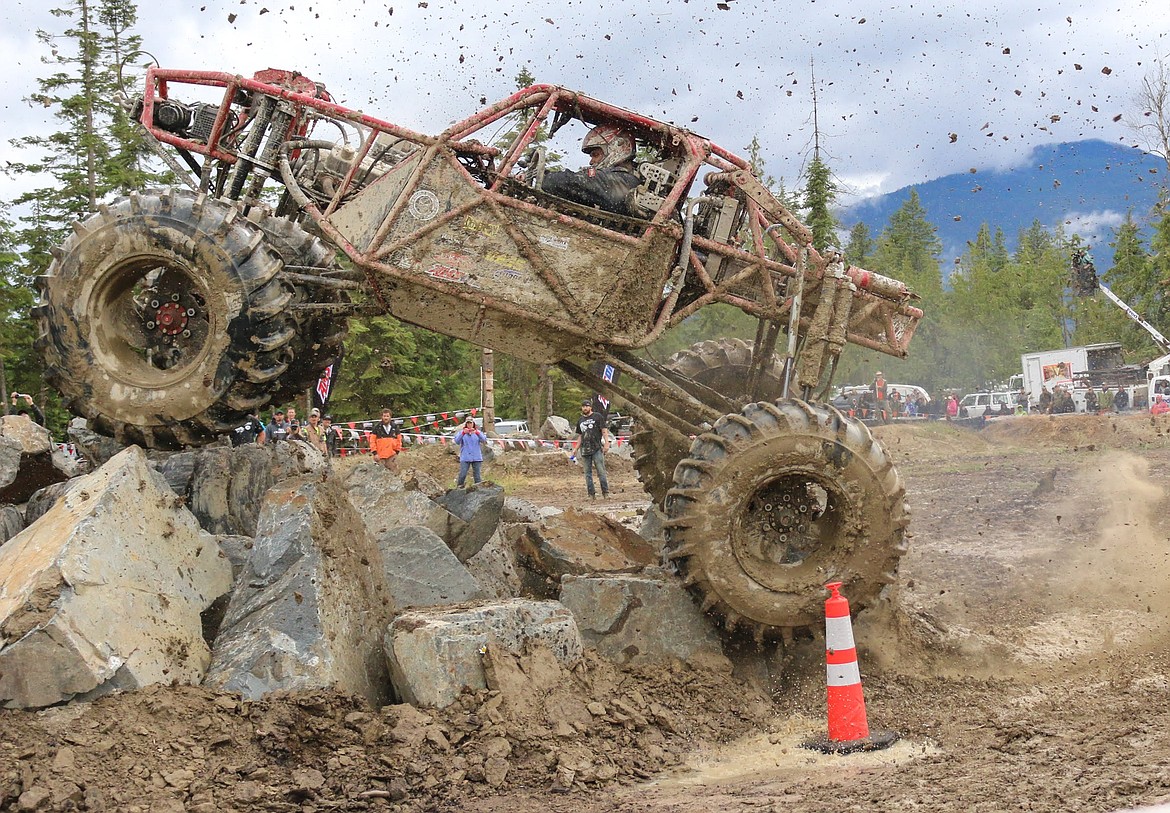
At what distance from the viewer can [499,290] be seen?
6684mm

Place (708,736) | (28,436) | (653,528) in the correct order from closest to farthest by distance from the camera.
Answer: (708,736) → (28,436) → (653,528)

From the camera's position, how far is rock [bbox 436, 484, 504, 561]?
7199 mm

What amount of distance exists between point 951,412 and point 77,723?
36.3m

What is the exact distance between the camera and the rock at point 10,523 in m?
6.30

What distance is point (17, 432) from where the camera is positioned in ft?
23.4

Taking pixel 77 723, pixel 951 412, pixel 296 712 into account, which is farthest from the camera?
pixel 951 412

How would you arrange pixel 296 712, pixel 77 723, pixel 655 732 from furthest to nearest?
1. pixel 655 732
2. pixel 296 712
3. pixel 77 723

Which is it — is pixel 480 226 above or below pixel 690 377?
above

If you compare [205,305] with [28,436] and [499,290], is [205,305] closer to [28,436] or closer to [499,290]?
[28,436]

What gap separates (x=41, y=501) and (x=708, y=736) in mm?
4422

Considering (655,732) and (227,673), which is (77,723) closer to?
(227,673)

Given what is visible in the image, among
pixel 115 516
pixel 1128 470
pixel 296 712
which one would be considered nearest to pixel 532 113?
pixel 115 516

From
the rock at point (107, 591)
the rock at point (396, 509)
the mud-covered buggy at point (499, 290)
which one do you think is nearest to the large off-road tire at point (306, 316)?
the mud-covered buggy at point (499, 290)

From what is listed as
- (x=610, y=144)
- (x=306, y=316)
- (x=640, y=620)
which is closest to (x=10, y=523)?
(x=306, y=316)
